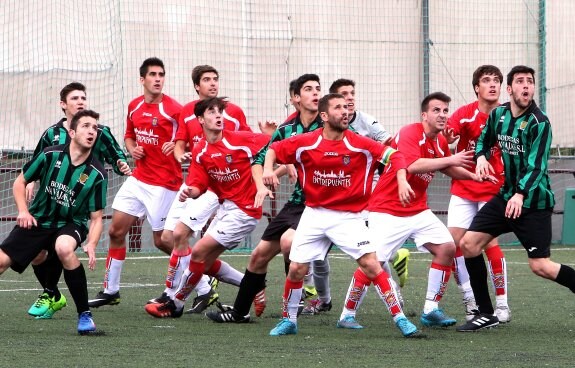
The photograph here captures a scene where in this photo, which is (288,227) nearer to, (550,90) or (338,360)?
(338,360)

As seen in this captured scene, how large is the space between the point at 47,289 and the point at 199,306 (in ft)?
4.21

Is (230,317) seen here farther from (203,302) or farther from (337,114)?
(337,114)

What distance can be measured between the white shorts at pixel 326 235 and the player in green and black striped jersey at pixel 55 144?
1.97 metres

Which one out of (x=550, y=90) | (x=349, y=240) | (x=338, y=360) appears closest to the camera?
(x=338, y=360)

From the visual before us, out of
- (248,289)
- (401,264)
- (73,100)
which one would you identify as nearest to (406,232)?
(248,289)

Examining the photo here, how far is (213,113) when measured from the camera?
32.1ft

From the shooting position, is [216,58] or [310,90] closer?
[310,90]

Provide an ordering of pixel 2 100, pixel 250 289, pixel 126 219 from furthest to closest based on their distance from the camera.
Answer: pixel 2 100, pixel 126 219, pixel 250 289

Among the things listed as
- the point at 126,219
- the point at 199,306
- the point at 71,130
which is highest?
the point at 71,130

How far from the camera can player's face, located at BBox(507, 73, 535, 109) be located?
8773 millimetres

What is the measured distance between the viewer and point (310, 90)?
9.88m

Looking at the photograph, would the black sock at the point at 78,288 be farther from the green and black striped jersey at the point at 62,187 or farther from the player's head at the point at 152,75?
the player's head at the point at 152,75

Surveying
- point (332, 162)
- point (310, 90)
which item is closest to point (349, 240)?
point (332, 162)

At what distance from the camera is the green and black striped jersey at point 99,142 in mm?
10211
